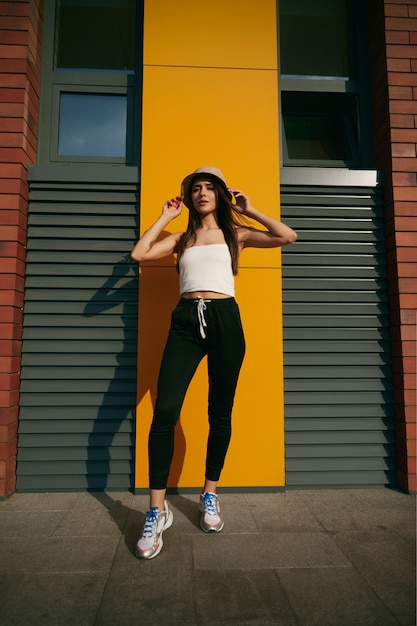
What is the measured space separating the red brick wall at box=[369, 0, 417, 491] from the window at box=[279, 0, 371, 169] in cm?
24

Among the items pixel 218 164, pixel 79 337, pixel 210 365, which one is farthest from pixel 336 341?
pixel 79 337

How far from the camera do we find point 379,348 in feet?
10.0

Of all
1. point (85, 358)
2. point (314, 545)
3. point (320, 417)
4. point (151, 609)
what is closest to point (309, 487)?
point (320, 417)

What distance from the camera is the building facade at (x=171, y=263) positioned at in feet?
9.34

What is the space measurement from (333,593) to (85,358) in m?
2.12

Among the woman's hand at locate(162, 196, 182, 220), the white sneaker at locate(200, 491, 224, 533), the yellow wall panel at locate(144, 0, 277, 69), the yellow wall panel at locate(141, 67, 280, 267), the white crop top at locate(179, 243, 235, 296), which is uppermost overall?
the yellow wall panel at locate(144, 0, 277, 69)

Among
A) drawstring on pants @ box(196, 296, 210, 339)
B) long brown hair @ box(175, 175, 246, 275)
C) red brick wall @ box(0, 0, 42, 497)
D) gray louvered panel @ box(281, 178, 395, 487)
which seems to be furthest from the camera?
gray louvered panel @ box(281, 178, 395, 487)

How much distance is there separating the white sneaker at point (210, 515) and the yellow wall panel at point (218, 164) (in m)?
0.49

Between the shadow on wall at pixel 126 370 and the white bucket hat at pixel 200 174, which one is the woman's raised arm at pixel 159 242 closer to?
the white bucket hat at pixel 200 174

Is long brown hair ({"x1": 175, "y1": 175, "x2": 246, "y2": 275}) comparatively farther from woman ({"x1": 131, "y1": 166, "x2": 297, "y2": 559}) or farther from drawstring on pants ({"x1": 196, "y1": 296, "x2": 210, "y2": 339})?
drawstring on pants ({"x1": 196, "y1": 296, "x2": 210, "y2": 339})

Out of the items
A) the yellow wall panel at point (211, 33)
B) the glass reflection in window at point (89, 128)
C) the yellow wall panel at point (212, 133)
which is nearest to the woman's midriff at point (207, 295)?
the yellow wall panel at point (212, 133)

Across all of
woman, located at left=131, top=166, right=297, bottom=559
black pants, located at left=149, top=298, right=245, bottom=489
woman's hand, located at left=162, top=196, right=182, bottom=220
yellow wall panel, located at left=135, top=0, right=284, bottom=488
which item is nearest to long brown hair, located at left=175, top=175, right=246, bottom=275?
woman, located at left=131, top=166, right=297, bottom=559

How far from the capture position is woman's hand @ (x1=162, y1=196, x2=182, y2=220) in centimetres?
243

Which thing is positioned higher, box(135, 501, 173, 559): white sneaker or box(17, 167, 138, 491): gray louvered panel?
box(17, 167, 138, 491): gray louvered panel
